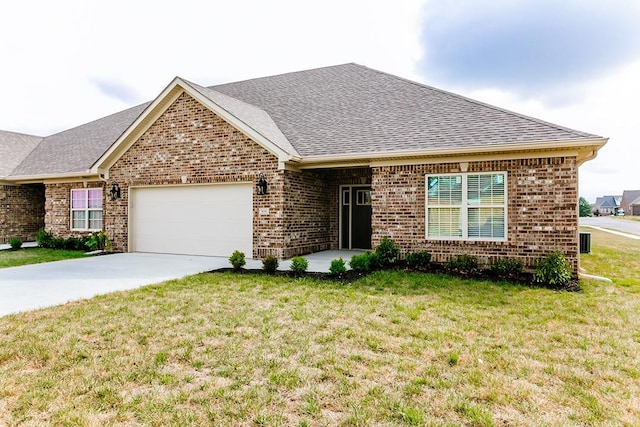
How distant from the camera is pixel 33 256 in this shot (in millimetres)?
12422

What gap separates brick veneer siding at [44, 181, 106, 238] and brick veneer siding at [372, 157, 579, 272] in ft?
41.6

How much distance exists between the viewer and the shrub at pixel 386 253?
32.6 ft

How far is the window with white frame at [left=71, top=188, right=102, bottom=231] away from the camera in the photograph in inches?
600

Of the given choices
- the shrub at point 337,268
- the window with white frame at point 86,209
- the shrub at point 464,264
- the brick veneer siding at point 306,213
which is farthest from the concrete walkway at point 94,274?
the window with white frame at point 86,209

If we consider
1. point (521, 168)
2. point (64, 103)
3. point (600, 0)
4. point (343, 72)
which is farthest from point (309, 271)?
point (64, 103)

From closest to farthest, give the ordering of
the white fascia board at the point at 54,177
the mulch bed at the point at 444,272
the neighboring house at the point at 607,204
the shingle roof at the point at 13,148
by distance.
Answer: the mulch bed at the point at 444,272 → the white fascia board at the point at 54,177 → the shingle roof at the point at 13,148 → the neighboring house at the point at 607,204

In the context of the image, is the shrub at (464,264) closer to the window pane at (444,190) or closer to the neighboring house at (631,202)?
the window pane at (444,190)

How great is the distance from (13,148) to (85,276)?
50.0ft

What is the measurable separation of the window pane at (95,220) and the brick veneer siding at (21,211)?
16.5ft

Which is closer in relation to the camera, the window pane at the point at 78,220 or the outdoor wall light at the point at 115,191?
the outdoor wall light at the point at 115,191

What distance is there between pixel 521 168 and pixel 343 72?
9070mm

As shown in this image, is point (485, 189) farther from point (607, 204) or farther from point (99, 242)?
point (607, 204)

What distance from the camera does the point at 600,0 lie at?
8297 mm

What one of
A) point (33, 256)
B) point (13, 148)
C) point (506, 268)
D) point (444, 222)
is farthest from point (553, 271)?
point (13, 148)
